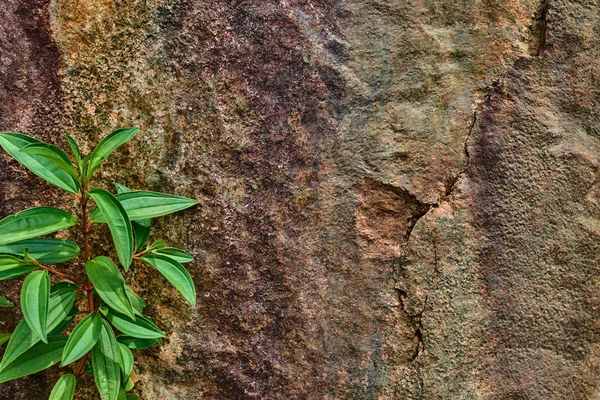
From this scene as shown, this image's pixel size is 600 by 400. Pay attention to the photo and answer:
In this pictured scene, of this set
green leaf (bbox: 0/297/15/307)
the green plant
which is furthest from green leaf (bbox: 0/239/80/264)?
green leaf (bbox: 0/297/15/307)

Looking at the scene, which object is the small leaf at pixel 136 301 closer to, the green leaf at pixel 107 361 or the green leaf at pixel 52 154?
the green leaf at pixel 107 361

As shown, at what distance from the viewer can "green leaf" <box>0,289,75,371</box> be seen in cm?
148

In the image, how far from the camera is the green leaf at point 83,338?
1.46 m

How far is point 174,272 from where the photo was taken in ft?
5.04

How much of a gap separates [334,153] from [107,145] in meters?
0.51

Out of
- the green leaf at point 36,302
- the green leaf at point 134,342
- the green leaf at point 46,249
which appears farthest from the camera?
the green leaf at point 134,342

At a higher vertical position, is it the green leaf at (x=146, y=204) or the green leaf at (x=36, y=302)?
the green leaf at (x=146, y=204)

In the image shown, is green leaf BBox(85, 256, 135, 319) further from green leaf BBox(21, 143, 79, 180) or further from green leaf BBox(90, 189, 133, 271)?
green leaf BBox(21, 143, 79, 180)

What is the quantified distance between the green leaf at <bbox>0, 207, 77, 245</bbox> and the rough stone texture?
7.3 inches

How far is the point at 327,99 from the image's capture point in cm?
162

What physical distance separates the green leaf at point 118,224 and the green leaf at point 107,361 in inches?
8.2

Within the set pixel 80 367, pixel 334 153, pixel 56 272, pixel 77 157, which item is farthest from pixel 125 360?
pixel 334 153

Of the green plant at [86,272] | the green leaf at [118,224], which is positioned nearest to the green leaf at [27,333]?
the green plant at [86,272]

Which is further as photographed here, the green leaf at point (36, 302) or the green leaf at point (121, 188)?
the green leaf at point (121, 188)
